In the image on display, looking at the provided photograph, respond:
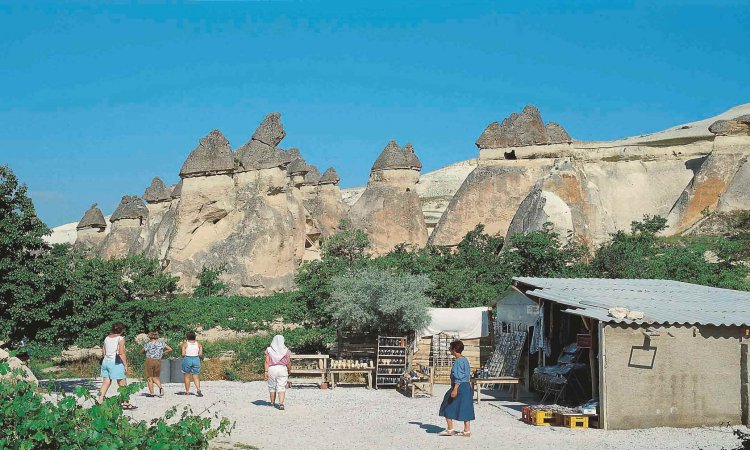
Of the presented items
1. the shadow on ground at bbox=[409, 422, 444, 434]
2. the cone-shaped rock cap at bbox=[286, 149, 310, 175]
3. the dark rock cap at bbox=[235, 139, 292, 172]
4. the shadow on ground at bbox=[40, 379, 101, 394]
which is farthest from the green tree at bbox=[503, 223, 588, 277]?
the cone-shaped rock cap at bbox=[286, 149, 310, 175]

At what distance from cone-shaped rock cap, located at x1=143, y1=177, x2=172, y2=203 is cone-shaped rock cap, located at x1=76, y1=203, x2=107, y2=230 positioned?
5.63 m

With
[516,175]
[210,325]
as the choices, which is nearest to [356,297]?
[210,325]

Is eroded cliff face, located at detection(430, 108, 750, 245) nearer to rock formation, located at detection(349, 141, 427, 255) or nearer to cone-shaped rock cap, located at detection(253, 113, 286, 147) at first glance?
rock formation, located at detection(349, 141, 427, 255)

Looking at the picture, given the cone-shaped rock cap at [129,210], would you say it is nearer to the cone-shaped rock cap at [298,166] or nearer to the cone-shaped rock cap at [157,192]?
the cone-shaped rock cap at [157,192]

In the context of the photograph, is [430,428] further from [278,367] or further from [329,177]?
[329,177]

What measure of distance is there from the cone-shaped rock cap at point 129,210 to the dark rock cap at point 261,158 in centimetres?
1517

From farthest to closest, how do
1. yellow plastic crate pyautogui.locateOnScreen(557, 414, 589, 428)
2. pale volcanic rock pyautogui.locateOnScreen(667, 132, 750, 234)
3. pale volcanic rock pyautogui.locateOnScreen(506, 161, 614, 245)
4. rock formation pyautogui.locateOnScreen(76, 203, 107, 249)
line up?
1. rock formation pyautogui.locateOnScreen(76, 203, 107, 249)
2. pale volcanic rock pyautogui.locateOnScreen(667, 132, 750, 234)
3. pale volcanic rock pyautogui.locateOnScreen(506, 161, 614, 245)
4. yellow plastic crate pyautogui.locateOnScreen(557, 414, 589, 428)

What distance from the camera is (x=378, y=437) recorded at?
35.4ft

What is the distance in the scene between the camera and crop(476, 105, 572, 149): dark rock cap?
112 feet

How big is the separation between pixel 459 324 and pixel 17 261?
883cm

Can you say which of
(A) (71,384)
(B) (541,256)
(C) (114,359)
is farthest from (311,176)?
(C) (114,359)

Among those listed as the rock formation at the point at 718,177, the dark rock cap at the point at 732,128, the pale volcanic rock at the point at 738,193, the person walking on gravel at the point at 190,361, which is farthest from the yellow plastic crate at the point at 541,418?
the dark rock cap at the point at 732,128

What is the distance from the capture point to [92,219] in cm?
5156

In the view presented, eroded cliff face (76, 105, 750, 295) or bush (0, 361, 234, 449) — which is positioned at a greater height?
eroded cliff face (76, 105, 750, 295)
